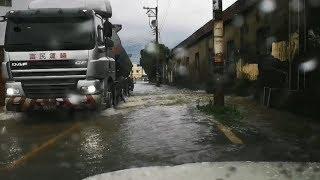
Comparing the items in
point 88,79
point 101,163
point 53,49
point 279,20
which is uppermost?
point 279,20

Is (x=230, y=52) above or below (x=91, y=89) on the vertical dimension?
above

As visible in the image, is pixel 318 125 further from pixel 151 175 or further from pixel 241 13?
pixel 241 13

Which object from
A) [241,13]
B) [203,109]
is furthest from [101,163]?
[241,13]

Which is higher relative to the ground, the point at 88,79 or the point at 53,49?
the point at 53,49

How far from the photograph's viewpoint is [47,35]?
492 inches

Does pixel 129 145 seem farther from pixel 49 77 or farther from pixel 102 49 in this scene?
pixel 102 49

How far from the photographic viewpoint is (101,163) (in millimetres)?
7062

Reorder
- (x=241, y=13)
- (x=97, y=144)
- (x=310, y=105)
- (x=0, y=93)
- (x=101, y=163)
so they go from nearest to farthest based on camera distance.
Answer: (x=101, y=163) < (x=97, y=144) < (x=310, y=105) < (x=0, y=93) < (x=241, y=13)

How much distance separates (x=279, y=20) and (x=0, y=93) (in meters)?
11.0

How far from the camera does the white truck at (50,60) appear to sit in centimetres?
1239

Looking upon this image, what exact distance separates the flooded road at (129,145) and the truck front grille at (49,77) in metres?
0.83

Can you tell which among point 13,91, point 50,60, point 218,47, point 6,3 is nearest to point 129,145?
point 50,60

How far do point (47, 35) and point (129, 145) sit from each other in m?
4.99

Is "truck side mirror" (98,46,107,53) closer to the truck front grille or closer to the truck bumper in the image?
the truck front grille
